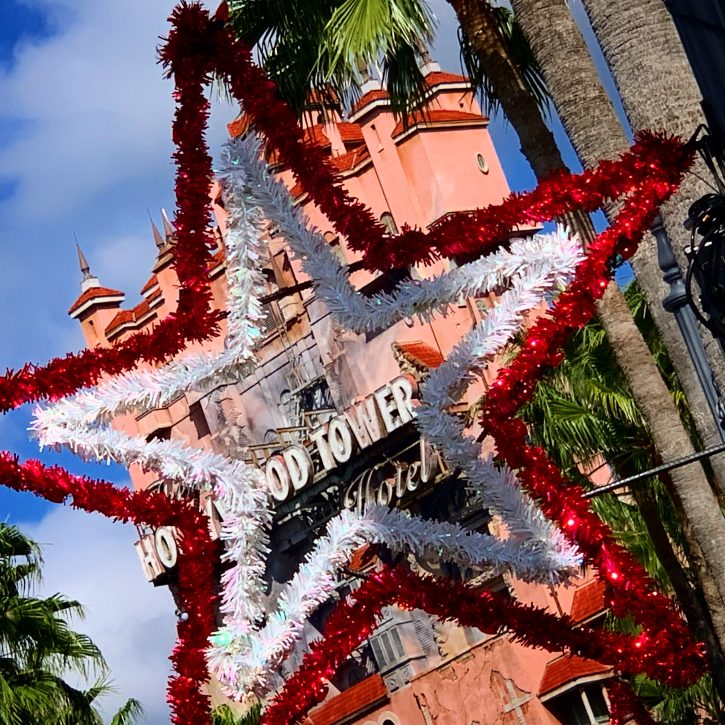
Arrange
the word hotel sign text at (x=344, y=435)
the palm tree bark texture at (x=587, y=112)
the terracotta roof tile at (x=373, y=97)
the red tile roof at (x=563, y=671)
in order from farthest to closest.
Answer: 1. the terracotta roof tile at (x=373, y=97)
2. the word hotel sign text at (x=344, y=435)
3. the red tile roof at (x=563, y=671)
4. the palm tree bark texture at (x=587, y=112)

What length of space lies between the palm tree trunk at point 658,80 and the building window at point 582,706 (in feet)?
74.9

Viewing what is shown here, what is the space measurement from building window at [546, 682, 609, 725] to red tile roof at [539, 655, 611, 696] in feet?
0.98

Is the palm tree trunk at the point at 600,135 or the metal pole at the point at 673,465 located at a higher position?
the palm tree trunk at the point at 600,135

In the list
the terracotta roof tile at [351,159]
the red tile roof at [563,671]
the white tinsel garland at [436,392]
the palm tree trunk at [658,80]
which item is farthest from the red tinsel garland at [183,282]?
the terracotta roof tile at [351,159]

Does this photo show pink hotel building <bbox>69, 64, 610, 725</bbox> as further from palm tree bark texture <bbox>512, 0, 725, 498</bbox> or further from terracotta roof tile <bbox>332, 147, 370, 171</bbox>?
palm tree bark texture <bbox>512, 0, 725, 498</bbox>

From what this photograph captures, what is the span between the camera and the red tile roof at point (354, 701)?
113 ft

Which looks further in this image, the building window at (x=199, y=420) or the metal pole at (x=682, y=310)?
the building window at (x=199, y=420)

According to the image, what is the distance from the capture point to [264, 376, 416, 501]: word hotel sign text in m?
33.3

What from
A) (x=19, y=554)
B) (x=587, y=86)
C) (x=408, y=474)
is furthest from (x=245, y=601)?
(x=408, y=474)

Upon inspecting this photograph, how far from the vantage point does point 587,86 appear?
11.3m

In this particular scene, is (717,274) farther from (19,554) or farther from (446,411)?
(19,554)

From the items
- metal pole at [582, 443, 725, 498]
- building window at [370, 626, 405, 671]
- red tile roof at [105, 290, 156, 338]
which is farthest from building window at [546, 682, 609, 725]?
metal pole at [582, 443, 725, 498]

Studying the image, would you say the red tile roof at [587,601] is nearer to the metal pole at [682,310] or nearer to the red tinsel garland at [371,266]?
the metal pole at [682,310]

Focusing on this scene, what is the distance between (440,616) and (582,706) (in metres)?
25.4
